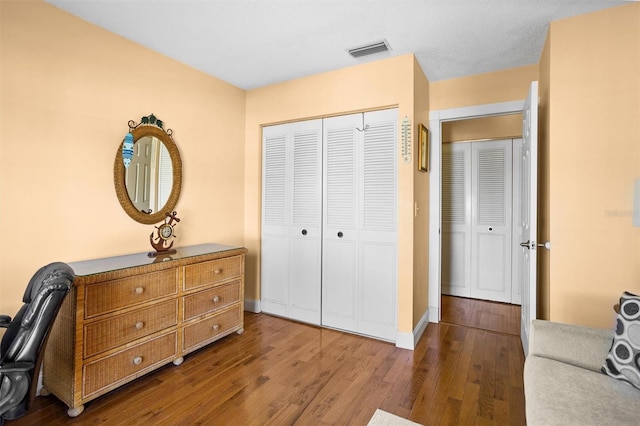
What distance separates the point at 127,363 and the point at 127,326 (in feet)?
0.80

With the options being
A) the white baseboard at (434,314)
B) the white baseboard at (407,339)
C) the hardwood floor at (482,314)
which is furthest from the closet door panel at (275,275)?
the hardwood floor at (482,314)

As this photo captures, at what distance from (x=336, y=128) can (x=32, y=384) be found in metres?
2.84

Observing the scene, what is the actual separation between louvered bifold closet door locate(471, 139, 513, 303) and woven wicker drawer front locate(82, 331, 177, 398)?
3807 millimetres

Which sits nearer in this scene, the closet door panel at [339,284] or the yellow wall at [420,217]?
the yellow wall at [420,217]

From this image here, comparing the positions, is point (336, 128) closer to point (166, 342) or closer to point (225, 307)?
point (225, 307)

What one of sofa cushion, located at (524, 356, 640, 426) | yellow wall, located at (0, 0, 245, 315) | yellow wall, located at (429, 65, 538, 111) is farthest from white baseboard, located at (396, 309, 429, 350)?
yellow wall, located at (429, 65, 538, 111)

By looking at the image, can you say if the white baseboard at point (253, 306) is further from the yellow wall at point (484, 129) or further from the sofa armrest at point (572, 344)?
the yellow wall at point (484, 129)

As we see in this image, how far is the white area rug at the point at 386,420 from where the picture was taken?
1.87 m

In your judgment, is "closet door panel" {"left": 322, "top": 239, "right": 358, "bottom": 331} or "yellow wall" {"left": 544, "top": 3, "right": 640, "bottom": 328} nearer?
"yellow wall" {"left": 544, "top": 3, "right": 640, "bottom": 328}

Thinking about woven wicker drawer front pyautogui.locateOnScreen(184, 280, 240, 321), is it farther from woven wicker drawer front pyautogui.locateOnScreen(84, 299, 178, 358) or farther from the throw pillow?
the throw pillow

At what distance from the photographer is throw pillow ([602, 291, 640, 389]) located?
145cm

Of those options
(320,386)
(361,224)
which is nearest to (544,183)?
(361,224)

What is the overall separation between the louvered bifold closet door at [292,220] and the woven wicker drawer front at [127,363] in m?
1.34

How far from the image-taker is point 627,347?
1.50m
